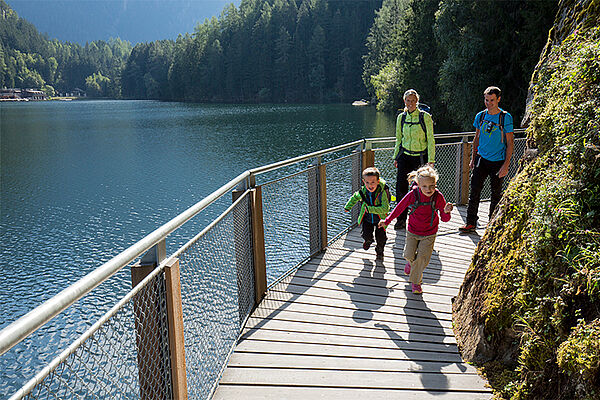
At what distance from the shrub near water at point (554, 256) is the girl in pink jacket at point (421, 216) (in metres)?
0.71

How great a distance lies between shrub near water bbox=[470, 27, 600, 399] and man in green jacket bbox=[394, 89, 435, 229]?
2098mm

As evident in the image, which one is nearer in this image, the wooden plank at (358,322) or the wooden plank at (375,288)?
the wooden plank at (358,322)

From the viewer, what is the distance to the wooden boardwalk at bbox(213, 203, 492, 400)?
11.5ft

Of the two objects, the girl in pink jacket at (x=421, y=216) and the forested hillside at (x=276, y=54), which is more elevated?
the forested hillside at (x=276, y=54)

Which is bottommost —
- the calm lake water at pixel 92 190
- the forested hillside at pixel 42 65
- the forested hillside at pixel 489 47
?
the calm lake water at pixel 92 190

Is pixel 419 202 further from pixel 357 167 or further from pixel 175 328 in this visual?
pixel 175 328

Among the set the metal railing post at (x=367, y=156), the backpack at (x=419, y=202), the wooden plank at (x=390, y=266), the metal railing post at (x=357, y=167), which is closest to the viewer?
the backpack at (x=419, y=202)

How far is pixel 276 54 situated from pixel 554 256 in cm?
10334

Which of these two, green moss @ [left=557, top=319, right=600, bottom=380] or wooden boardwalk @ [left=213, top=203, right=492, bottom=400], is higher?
green moss @ [left=557, top=319, right=600, bottom=380]

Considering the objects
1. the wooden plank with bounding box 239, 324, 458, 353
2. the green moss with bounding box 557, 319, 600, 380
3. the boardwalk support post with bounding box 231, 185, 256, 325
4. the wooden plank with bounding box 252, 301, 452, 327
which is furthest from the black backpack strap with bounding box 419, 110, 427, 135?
the green moss with bounding box 557, 319, 600, 380

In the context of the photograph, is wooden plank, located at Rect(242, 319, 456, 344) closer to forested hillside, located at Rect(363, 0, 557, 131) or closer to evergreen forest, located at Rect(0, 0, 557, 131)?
evergreen forest, located at Rect(0, 0, 557, 131)

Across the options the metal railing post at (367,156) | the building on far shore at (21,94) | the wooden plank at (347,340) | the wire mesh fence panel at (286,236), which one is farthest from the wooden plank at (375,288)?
the building on far shore at (21,94)

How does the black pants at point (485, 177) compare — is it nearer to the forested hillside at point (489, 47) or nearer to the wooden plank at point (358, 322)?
the wooden plank at point (358, 322)

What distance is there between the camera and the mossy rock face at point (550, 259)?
9.39 feet
